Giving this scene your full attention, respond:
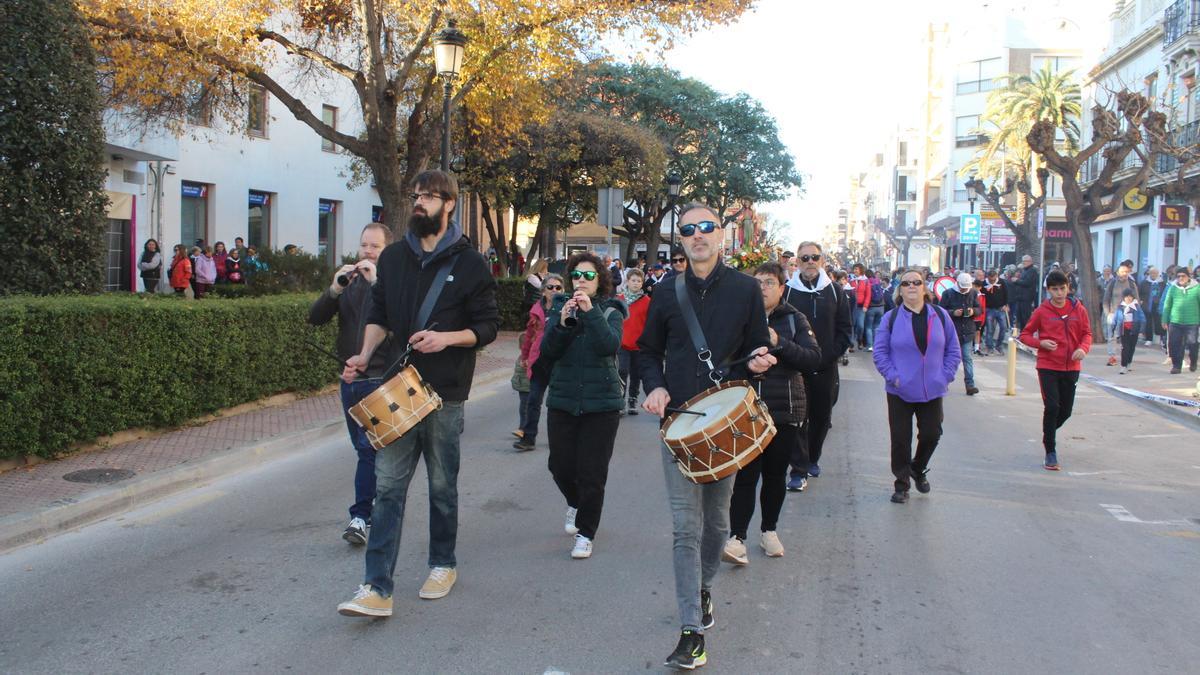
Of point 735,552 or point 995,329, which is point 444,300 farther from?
point 995,329

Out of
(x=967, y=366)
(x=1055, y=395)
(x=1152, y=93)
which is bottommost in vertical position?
(x=967, y=366)

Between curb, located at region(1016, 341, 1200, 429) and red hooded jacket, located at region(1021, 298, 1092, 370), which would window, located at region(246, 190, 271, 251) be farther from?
red hooded jacket, located at region(1021, 298, 1092, 370)

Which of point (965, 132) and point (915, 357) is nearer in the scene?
point (915, 357)

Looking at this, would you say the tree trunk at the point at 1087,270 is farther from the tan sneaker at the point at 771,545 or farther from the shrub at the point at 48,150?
the shrub at the point at 48,150

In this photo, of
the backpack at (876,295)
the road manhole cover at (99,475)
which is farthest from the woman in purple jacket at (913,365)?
the backpack at (876,295)

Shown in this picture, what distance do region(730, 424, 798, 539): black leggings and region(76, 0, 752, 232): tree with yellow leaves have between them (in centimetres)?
1016

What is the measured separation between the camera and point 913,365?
7.29 metres

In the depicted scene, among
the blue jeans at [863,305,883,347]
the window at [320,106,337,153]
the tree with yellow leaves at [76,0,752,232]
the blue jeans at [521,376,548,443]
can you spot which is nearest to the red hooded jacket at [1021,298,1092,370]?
the blue jeans at [521,376,548,443]

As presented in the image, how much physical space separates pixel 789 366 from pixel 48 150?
23.5ft

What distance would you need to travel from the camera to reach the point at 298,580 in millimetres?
5320

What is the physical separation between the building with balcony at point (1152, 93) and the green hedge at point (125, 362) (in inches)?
810

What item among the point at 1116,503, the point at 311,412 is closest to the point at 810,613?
the point at 1116,503

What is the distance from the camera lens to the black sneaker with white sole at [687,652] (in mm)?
4082

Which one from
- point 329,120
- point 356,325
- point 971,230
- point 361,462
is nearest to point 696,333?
point 356,325
